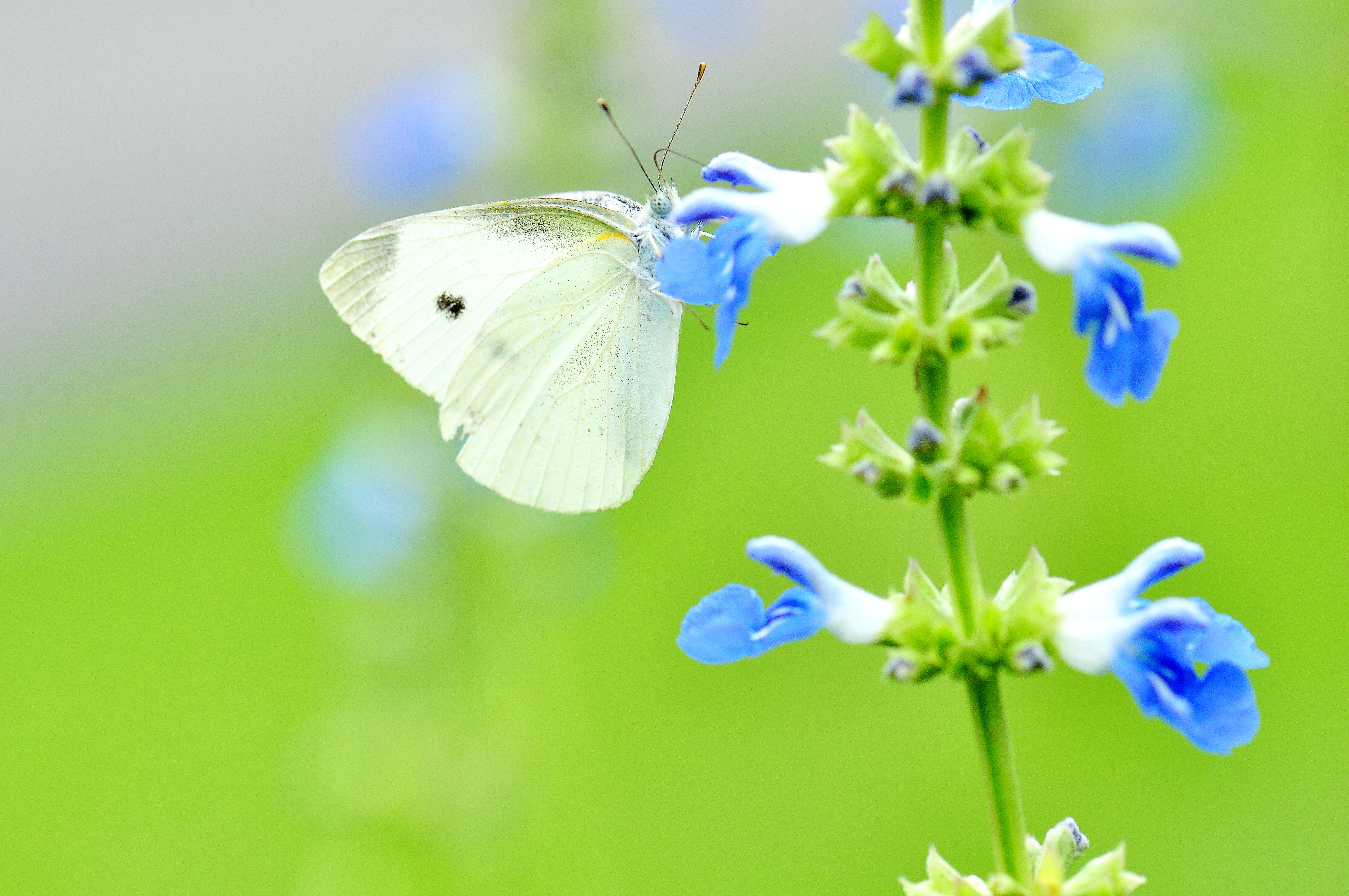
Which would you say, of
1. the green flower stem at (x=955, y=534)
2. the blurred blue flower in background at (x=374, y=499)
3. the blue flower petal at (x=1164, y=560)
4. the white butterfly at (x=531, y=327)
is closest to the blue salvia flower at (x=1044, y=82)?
the green flower stem at (x=955, y=534)

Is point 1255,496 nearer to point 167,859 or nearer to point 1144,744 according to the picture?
point 1144,744

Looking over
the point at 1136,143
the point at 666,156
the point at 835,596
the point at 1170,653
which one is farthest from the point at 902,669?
the point at 1136,143

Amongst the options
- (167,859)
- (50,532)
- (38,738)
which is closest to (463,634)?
(167,859)

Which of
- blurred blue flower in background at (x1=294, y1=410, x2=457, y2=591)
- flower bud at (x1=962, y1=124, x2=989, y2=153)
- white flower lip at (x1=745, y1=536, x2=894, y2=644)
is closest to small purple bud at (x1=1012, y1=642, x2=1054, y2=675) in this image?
white flower lip at (x1=745, y1=536, x2=894, y2=644)

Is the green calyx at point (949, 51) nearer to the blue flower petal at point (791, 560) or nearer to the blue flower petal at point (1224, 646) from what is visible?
the blue flower petal at point (791, 560)

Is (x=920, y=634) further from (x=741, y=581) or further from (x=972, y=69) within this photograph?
(x=741, y=581)

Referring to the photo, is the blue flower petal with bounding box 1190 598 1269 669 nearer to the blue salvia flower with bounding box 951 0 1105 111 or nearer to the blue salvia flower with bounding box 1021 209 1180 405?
the blue salvia flower with bounding box 1021 209 1180 405
